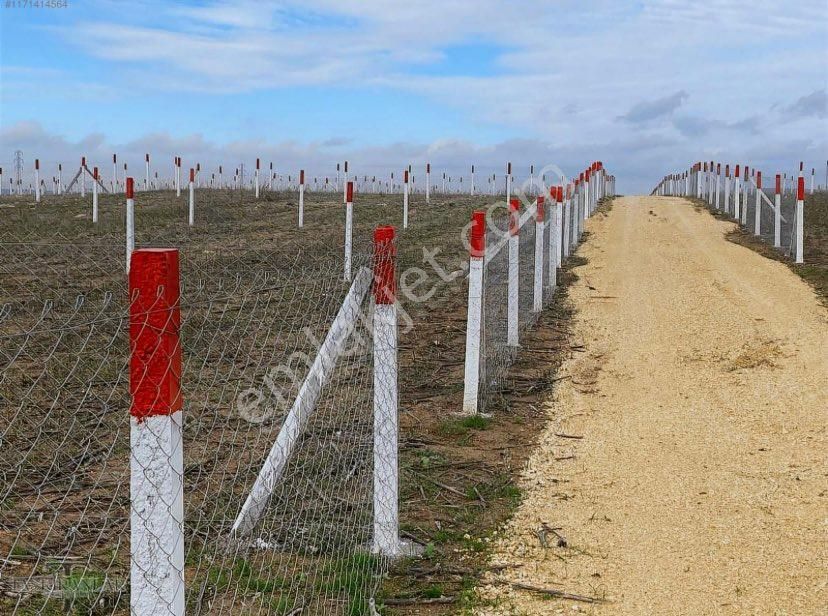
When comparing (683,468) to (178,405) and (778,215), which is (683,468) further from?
(778,215)

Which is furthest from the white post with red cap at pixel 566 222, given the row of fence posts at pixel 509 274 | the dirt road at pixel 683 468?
the dirt road at pixel 683 468

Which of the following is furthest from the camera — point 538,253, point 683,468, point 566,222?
point 566,222

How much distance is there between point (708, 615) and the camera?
4.17 meters

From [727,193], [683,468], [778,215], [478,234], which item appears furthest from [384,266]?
[727,193]

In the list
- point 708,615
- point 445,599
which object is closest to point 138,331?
point 445,599

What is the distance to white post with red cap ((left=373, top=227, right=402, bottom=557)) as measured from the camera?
489cm

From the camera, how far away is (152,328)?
2410 millimetres

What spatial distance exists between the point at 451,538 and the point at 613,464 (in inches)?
71.8

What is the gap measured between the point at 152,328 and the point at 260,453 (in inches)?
157

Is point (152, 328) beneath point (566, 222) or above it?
beneath

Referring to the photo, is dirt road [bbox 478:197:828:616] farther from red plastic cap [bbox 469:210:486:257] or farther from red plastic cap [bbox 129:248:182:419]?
red plastic cap [bbox 129:248:182:419]

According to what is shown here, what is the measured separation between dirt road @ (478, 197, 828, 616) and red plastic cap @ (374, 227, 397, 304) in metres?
1.61

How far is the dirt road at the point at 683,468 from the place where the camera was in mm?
4512

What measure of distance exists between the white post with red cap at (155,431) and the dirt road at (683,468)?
222cm
